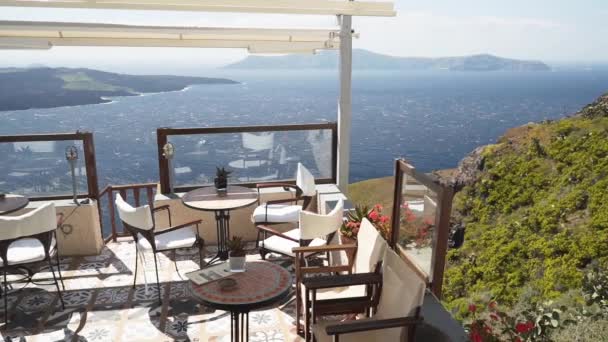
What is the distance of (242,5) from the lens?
4.43 meters

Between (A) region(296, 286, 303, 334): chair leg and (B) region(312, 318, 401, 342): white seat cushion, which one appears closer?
(B) region(312, 318, 401, 342): white seat cushion

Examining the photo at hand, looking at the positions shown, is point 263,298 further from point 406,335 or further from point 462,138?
point 462,138

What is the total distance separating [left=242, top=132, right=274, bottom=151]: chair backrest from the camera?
5.82m

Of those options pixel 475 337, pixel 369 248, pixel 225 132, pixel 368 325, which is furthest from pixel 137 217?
pixel 475 337

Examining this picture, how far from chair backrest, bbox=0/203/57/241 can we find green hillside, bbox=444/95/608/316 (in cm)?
616

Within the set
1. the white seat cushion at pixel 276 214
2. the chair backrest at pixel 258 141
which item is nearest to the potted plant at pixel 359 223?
the white seat cushion at pixel 276 214

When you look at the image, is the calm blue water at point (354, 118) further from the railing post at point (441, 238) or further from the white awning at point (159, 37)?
the railing post at point (441, 238)

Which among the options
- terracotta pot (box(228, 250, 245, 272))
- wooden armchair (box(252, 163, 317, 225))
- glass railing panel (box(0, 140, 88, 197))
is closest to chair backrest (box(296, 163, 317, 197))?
wooden armchair (box(252, 163, 317, 225))

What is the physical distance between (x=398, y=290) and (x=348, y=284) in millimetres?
363

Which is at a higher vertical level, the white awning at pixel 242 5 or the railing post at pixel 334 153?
the white awning at pixel 242 5

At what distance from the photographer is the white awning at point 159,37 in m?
4.41

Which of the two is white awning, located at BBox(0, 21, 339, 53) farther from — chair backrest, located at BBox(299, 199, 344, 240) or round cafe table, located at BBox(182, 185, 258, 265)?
chair backrest, located at BBox(299, 199, 344, 240)

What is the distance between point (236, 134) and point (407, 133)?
2447 inches

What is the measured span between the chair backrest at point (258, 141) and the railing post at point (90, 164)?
187 centimetres
